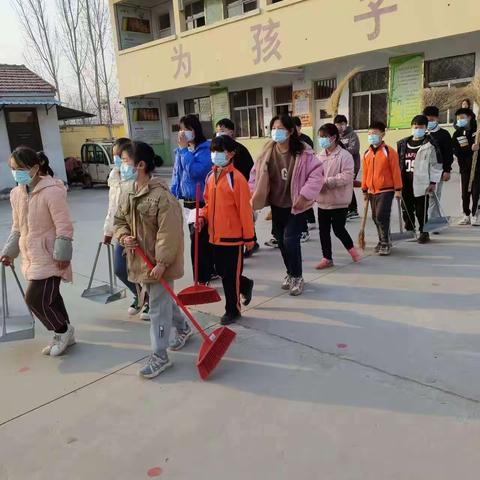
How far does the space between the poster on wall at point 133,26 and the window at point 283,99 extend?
6619mm

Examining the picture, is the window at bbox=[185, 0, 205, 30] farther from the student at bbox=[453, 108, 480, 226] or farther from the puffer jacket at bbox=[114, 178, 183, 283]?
the puffer jacket at bbox=[114, 178, 183, 283]

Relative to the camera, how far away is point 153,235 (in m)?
2.80

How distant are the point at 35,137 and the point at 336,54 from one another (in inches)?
365

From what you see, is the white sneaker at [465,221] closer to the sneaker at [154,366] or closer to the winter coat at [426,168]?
the winter coat at [426,168]

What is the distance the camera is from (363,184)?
5156 mm

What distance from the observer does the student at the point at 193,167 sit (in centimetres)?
401

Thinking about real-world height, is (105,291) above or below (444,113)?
below

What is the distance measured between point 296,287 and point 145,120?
15768mm

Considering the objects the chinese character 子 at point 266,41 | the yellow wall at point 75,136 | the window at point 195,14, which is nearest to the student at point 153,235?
the chinese character 子 at point 266,41

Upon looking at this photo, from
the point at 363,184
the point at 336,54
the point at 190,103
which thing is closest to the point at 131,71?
the point at 190,103

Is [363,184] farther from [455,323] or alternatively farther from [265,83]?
[265,83]

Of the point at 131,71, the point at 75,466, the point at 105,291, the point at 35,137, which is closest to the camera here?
the point at 75,466

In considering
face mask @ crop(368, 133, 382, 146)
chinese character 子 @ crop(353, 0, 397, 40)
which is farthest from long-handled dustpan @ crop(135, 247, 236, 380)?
chinese character 子 @ crop(353, 0, 397, 40)

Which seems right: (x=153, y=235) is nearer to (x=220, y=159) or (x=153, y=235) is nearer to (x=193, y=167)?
(x=220, y=159)
